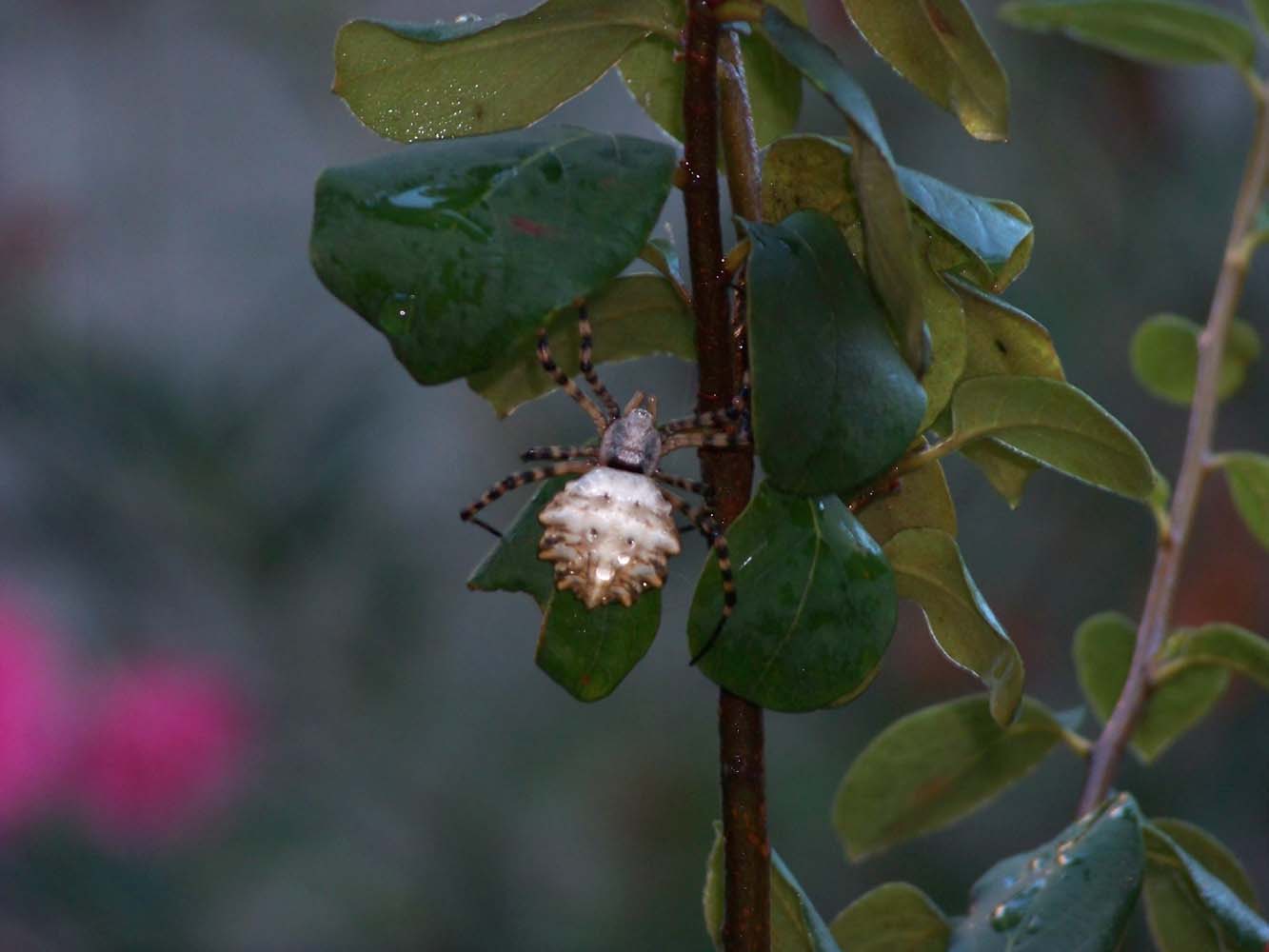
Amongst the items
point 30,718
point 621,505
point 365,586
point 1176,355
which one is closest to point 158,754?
point 30,718

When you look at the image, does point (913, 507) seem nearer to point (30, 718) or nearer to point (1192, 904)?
point (1192, 904)

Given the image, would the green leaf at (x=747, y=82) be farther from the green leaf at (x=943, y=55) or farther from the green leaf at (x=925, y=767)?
the green leaf at (x=925, y=767)

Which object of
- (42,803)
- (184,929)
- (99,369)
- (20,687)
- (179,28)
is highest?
(179,28)

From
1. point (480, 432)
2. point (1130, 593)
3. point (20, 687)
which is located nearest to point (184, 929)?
point (20, 687)

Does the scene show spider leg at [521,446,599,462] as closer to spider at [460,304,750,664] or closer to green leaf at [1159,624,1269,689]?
spider at [460,304,750,664]

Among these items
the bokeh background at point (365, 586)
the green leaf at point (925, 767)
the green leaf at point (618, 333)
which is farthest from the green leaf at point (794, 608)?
the bokeh background at point (365, 586)

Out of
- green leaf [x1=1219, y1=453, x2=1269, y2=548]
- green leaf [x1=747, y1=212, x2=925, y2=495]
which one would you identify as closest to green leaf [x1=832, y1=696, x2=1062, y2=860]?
green leaf [x1=1219, y1=453, x2=1269, y2=548]

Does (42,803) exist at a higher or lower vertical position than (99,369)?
lower

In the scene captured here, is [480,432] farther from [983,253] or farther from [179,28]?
[983,253]
